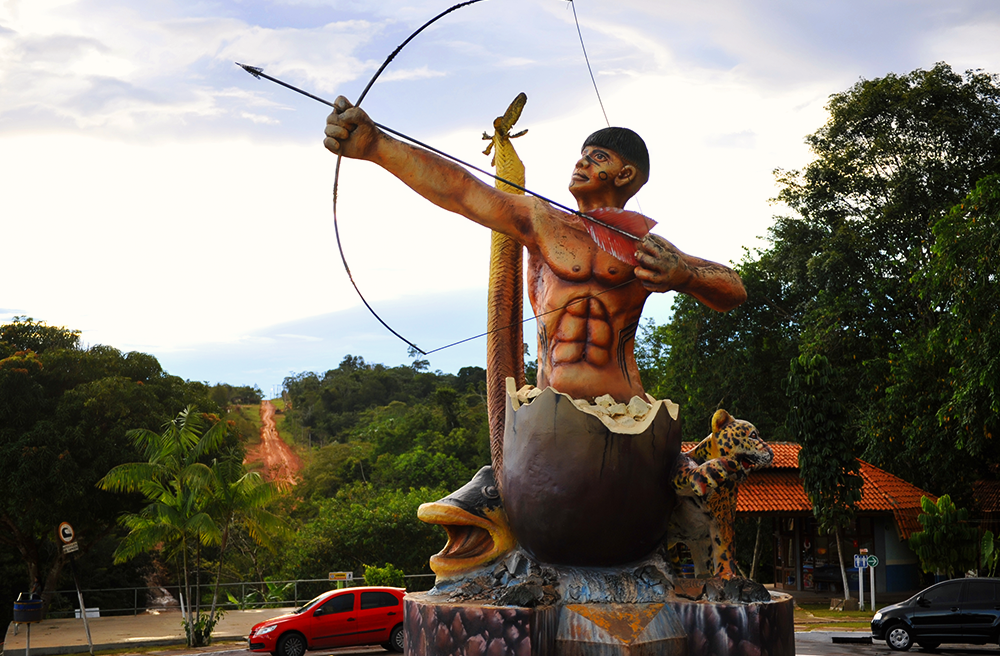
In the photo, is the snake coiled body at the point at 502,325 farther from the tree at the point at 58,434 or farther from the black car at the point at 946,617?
the tree at the point at 58,434

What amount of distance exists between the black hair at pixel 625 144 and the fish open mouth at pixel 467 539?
2.75m

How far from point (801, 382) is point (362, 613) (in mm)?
10343

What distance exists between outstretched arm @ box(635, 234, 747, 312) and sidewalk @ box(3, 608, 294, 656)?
1339 cm

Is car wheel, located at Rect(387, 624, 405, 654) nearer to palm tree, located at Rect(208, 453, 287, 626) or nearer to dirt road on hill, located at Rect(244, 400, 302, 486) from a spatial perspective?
palm tree, located at Rect(208, 453, 287, 626)

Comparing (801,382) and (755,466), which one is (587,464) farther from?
(801,382)

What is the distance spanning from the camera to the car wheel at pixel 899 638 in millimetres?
14008

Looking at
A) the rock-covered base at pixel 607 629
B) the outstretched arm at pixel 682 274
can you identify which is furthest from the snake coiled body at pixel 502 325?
the rock-covered base at pixel 607 629

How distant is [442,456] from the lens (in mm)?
31375

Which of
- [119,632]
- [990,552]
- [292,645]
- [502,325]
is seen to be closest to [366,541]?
[119,632]

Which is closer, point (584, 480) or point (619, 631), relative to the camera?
point (619, 631)

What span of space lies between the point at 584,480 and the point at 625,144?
2556 mm

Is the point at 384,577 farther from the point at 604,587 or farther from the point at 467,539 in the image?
the point at 604,587

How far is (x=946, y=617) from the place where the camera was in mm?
13781

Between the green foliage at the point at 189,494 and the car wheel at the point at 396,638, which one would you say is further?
the green foliage at the point at 189,494
